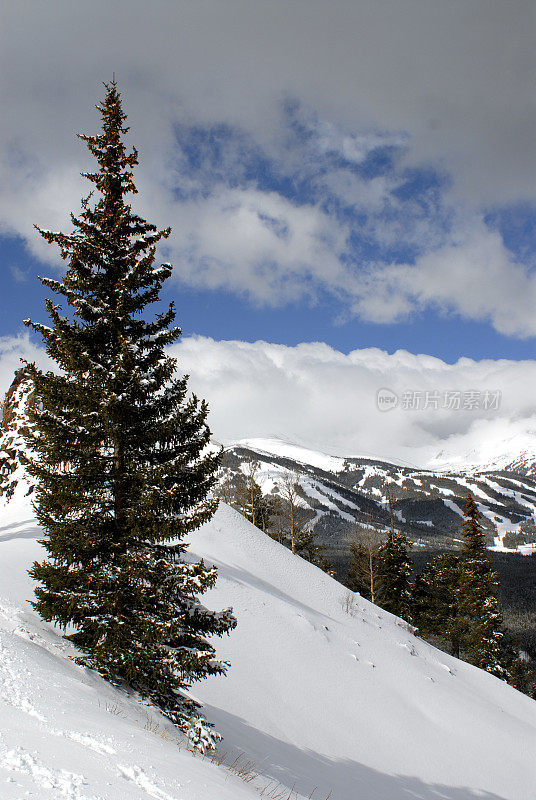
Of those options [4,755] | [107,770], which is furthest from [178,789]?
[4,755]

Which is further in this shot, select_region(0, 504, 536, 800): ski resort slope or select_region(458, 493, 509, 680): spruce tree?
select_region(458, 493, 509, 680): spruce tree

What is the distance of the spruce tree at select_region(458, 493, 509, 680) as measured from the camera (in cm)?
3475

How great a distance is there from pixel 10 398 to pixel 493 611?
38.8m

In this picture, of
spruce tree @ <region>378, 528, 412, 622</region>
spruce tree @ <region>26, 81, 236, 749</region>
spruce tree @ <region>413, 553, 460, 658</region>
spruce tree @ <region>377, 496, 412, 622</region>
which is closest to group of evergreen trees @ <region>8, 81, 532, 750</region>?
spruce tree @ <region>26, 81, 236, 749</region>

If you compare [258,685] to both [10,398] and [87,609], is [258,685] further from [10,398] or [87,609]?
[10,398]

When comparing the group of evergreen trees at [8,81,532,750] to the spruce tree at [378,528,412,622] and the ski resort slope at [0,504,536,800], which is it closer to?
the ski resort slope at [0,504,536,800]

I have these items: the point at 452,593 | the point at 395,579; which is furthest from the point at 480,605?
the point at 452,593

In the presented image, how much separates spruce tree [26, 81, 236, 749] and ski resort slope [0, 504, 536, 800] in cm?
97

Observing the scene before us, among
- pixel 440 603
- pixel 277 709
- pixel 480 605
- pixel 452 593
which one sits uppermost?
pixel 480 605

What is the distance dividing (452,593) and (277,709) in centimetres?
4572

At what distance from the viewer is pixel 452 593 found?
51.0 meters

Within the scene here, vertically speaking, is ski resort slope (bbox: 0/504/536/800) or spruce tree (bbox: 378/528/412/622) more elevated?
spruce tree (bbox: 378/528/412/622)

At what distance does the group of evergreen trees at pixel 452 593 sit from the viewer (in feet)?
116

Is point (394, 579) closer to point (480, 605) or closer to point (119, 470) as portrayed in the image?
point (480, 605)
